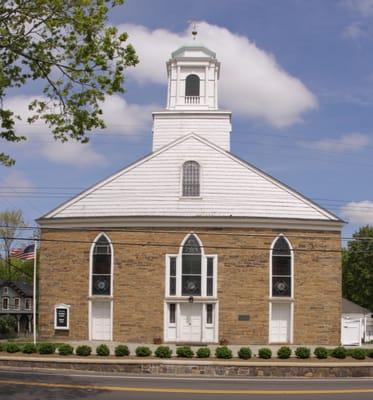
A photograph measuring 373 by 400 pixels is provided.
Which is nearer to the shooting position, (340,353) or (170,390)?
(170,390)

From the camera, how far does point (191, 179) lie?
37.0 meters

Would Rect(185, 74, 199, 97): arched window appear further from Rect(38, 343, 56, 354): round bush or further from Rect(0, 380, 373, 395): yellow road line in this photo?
Rect(0, 380, 373, 395): yellow road line

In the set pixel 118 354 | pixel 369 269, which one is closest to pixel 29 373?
pixel 118 354

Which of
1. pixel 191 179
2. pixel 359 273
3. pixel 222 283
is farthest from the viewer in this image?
pixel 359 273

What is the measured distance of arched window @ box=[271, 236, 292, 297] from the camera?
1401 inches

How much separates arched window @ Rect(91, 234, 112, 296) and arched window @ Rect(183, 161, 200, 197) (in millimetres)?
4760

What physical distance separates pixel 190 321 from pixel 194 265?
274 centimetres

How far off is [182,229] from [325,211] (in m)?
7.24

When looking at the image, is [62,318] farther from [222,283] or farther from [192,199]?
[192,199]

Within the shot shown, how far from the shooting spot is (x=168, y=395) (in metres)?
17.7

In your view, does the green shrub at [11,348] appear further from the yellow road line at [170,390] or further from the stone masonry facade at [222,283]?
the stone masonry facade at [222,283]

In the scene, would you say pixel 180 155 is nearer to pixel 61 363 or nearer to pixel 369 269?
pixel 61 363

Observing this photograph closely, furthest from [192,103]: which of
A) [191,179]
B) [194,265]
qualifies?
[194,265]

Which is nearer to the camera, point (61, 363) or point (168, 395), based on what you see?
point (168, 395)
